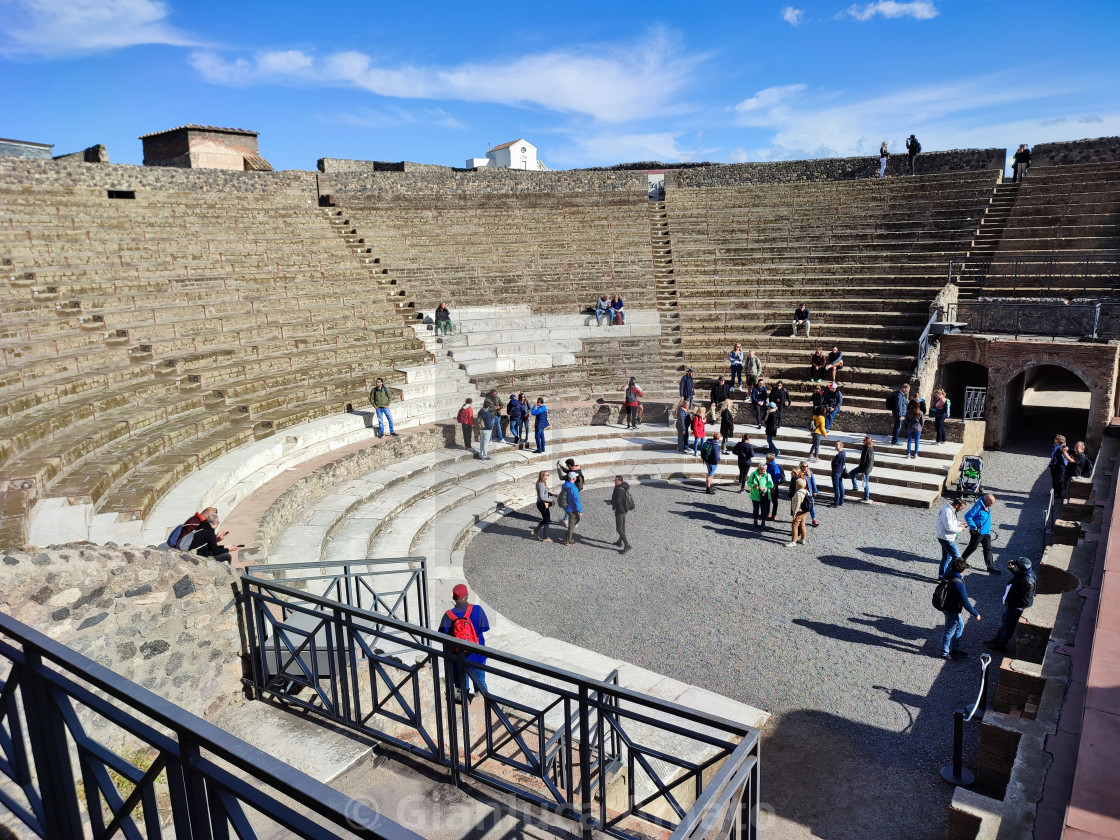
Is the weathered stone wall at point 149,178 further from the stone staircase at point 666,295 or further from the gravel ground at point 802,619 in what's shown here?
the gravel ground at point 802,619

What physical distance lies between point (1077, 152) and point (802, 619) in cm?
2358

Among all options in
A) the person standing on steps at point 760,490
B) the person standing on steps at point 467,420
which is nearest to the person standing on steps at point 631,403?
the person standing on steps at point 467,420

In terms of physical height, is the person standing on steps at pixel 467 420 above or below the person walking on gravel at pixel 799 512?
above

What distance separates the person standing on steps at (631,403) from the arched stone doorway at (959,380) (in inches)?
330

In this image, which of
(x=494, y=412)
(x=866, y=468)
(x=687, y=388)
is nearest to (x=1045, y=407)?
(x=866, y=468)

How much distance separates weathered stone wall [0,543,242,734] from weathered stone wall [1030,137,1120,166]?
29.5m

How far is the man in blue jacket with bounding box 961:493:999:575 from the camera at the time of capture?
11375 millimetres

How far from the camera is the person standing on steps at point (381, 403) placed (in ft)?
50.5

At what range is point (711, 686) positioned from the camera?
870 centimetres

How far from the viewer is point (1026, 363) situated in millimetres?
18156

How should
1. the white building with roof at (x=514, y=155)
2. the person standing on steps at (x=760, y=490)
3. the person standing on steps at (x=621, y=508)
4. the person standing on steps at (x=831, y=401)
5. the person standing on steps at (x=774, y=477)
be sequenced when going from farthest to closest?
1. the white building with roof at (x=514, y=155)
2. the person standing on steps at (x=831, y=401)
3. the person standing on steps at (x=774, y=477)
4. the person standing on steps at (x=760, y=490)
5. the person standing on steps at (x=621, y=508)

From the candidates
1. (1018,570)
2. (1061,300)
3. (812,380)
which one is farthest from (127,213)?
(1061,300)

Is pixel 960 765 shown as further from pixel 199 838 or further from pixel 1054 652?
pixel 199 838

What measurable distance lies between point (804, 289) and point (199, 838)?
76.1ft
